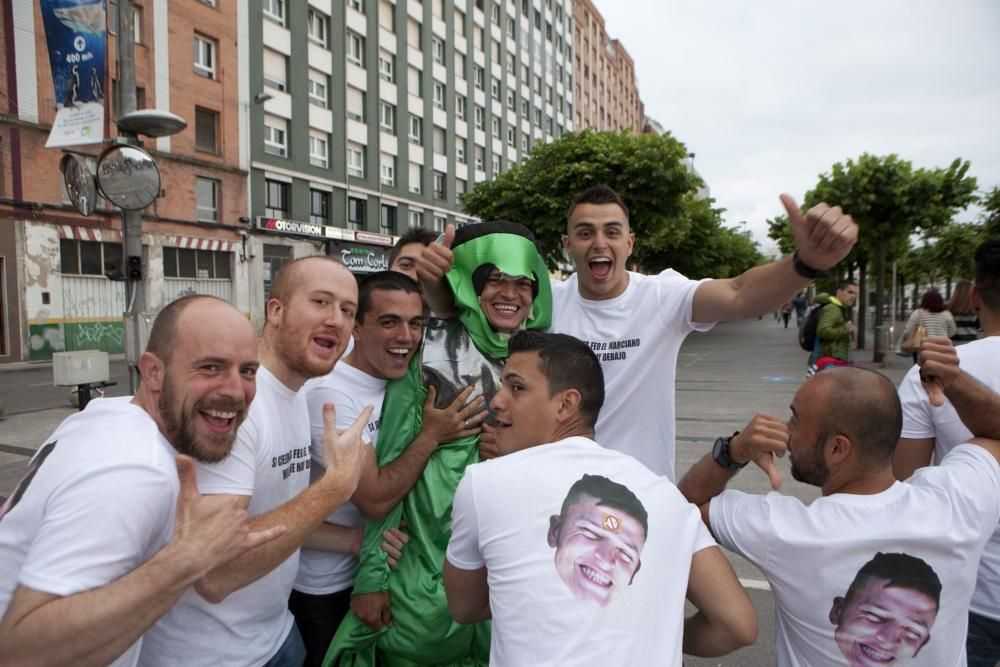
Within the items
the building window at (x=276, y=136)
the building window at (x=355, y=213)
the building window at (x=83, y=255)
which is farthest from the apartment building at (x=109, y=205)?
the building window at (x=355, y=213)

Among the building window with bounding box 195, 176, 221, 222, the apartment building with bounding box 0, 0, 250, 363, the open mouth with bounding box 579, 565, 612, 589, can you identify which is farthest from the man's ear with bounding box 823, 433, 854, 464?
the building window with bounding box 195, 176, 221, 222

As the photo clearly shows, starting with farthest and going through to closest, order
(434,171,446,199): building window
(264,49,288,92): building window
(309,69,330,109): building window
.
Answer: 1. (434,171,446,199): building window
2. (309,69,330,109): building window
3. (264,49,288,92): building window

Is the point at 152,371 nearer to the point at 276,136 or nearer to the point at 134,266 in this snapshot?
the point at 134,266

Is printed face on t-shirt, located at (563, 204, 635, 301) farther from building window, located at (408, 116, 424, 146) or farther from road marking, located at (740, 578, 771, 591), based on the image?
building window, located at (408, 116, 424, 146)

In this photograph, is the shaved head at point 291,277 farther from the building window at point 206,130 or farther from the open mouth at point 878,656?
the building window at point 206,130

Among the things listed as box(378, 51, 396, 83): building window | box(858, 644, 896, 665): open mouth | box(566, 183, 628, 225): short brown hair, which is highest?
box(378, 51, 396, 83): building window

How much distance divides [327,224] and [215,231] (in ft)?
17.6

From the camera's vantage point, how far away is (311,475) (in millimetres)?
2424

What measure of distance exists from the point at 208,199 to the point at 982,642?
81.1ft

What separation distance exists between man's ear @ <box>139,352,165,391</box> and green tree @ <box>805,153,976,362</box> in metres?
15.9

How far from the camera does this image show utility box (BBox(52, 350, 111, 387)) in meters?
7.94

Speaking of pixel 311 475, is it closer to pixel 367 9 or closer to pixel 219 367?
pixel 219 367

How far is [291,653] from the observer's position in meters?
2.10

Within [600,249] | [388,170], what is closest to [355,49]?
[388,170]
